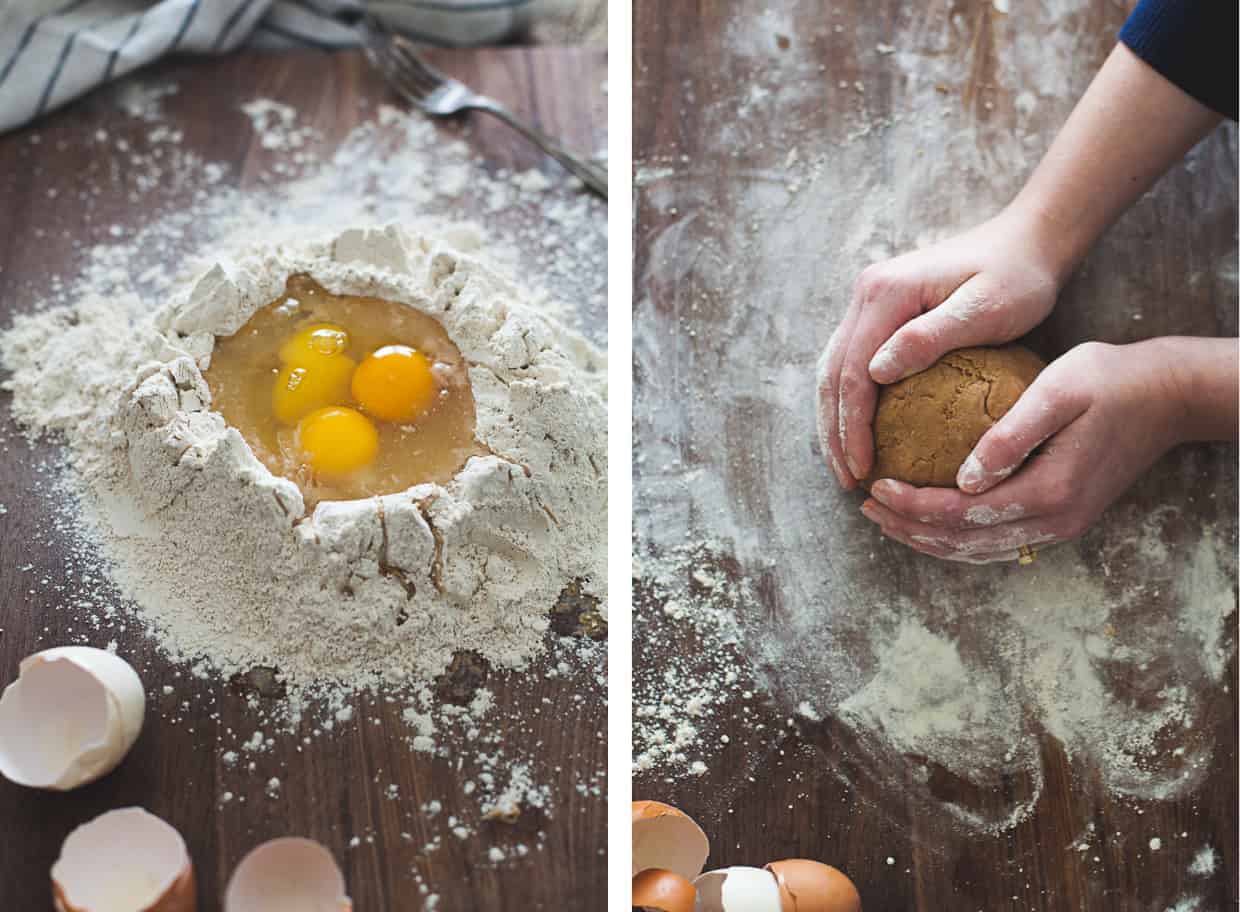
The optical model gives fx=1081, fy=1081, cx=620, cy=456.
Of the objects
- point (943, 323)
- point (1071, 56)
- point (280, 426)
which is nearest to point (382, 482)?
point (280, 426)

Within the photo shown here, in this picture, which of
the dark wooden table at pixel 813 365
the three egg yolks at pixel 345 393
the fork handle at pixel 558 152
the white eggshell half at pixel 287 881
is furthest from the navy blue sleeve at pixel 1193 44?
the white eggshell half at pixel 287 881

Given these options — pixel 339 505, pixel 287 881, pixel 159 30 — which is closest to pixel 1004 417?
pixel 339 505

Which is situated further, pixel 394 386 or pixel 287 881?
pixel 394 386

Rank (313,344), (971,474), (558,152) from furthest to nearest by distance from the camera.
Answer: (558,152)
(313,344)
(971,474)

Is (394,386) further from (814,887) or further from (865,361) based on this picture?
(814,887)

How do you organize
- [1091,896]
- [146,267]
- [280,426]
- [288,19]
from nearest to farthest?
[1091,896]
[280,426]
[146,267]
[288,19]

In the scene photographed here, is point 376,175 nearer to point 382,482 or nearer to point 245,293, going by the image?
point 245,293

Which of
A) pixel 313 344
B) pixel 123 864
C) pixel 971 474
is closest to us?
pixel 123 864
